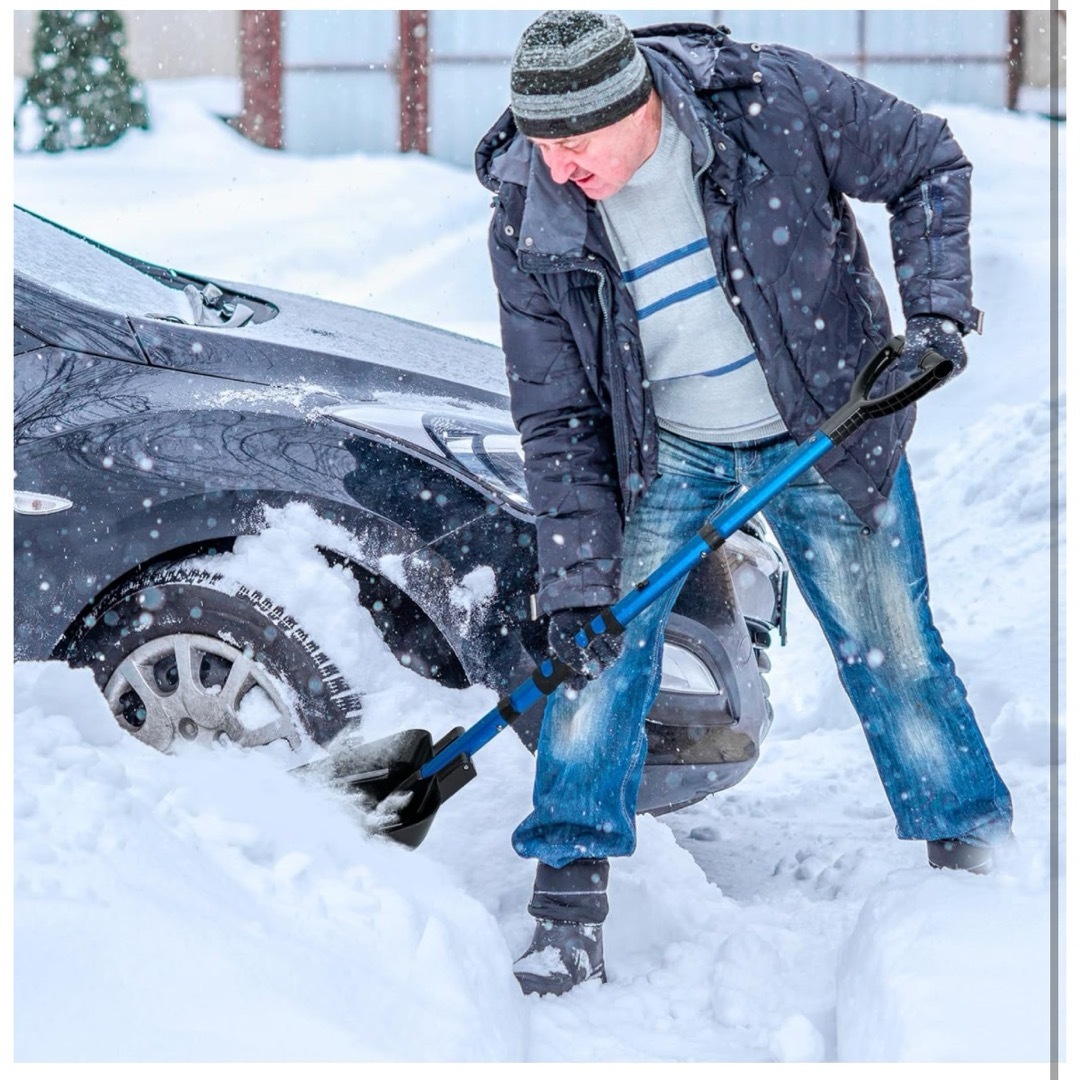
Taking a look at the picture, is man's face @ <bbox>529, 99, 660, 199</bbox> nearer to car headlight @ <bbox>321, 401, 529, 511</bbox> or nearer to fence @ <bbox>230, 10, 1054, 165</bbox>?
car headlight @ <bbox>321, 401, 529, 511</bbox>

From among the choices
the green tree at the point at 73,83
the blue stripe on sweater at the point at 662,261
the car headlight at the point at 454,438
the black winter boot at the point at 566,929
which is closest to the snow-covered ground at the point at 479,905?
the black winter boot at the point at 566,929

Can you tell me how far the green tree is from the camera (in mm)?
11789

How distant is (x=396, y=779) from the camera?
269 cm

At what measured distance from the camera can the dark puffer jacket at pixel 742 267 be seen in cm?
215

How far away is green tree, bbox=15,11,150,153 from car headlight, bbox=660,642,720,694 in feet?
36.2

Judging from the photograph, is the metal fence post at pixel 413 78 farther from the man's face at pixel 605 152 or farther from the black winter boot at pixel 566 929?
the black winter boot at pixel 566 929

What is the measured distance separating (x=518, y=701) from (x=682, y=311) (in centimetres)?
83

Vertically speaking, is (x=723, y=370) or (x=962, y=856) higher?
(x=723, y=370)

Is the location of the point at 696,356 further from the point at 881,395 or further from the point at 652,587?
the point at 652,587

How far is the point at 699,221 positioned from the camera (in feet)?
7.28

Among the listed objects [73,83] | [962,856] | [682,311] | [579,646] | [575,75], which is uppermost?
[575,75]

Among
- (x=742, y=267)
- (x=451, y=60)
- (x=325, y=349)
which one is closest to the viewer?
(x=742, y=267)

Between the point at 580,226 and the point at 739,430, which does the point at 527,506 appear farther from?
the point at 580,226

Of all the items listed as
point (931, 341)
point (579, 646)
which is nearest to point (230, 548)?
point (579, 646)
